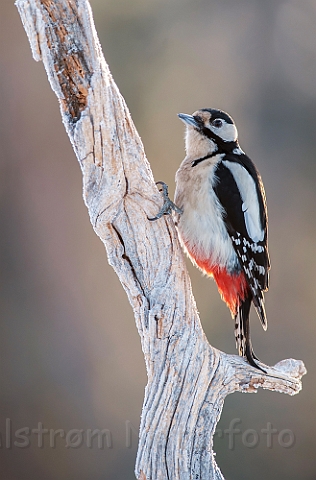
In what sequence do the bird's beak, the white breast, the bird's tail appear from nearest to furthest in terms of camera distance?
the bird's tail, the white breast, the bird's beak

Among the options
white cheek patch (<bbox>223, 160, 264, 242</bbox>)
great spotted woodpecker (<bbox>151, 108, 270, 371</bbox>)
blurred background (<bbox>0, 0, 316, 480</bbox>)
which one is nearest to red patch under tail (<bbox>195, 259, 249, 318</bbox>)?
great spotted woodpecker (<bbox>151, 108, 270, 371</bbox>)

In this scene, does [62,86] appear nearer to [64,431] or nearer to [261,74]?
[64,431]

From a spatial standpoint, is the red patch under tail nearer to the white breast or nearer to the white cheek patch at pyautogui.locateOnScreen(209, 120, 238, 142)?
the white breast

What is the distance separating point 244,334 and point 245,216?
46 centimetres

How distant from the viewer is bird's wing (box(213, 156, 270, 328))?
241 cm

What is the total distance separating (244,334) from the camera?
2.34 m

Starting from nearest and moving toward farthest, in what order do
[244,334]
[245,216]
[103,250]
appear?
[244,334] → [245,216] → [103,250]

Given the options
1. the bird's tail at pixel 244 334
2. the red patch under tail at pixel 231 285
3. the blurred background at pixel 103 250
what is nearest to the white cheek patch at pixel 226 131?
the red patch under tail at pixel 231 285

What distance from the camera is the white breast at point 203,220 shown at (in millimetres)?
2385

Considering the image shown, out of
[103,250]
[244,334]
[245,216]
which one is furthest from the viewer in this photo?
[103,250]

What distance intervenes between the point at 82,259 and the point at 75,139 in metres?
3.07

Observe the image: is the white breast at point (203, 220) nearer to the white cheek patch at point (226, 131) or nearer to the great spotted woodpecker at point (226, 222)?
the great spotted woodpecker at point (226, 222)

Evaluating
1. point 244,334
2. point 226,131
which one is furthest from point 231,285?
point 226,131

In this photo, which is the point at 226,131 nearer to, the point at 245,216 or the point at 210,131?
the point at 210,131
